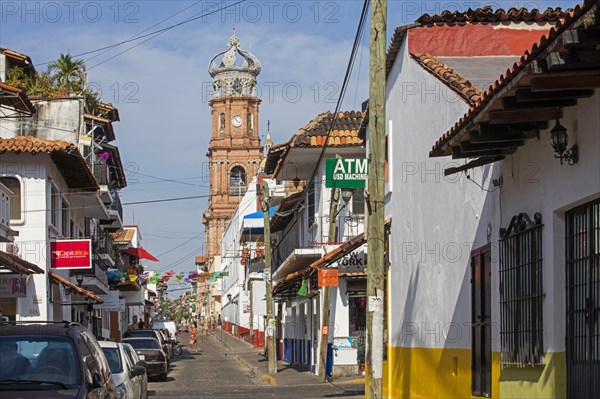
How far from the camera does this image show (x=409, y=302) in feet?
70.5

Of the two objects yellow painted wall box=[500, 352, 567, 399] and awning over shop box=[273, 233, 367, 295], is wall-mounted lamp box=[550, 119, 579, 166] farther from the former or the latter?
awning over shop box=[273, 233, 367, 295]

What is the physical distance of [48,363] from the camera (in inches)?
461

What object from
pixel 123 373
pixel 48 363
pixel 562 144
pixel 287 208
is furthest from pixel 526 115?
pixel 287 208

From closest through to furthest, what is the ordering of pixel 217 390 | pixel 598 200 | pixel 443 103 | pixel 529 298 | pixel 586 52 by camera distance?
1. pixel 586 52
2. pixel 598 200
3. pixel 529 298
4. pixel 443 103
5. pixel 217 390

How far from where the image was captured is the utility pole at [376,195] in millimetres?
15781

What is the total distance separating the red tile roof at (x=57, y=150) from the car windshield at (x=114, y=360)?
487 inches

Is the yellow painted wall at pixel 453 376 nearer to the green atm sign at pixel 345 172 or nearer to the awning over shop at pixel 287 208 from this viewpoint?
the green atm sign at pixel 345 172

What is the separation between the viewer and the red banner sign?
32.8 metres

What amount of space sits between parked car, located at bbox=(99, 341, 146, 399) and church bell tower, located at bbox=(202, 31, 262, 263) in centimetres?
9894

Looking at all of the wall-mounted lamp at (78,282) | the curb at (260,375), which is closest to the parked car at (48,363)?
the curb at (260,375)

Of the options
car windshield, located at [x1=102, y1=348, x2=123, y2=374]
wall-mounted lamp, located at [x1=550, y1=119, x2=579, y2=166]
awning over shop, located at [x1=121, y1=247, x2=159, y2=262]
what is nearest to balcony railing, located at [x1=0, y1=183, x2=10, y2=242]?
car windshield, located at [x1=102, y1=348, x2=123, y2=374]

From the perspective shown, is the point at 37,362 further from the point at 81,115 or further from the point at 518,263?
the point at 81,115

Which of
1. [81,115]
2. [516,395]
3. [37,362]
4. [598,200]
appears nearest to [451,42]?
[516,395]

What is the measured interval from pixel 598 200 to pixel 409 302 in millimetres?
10387
